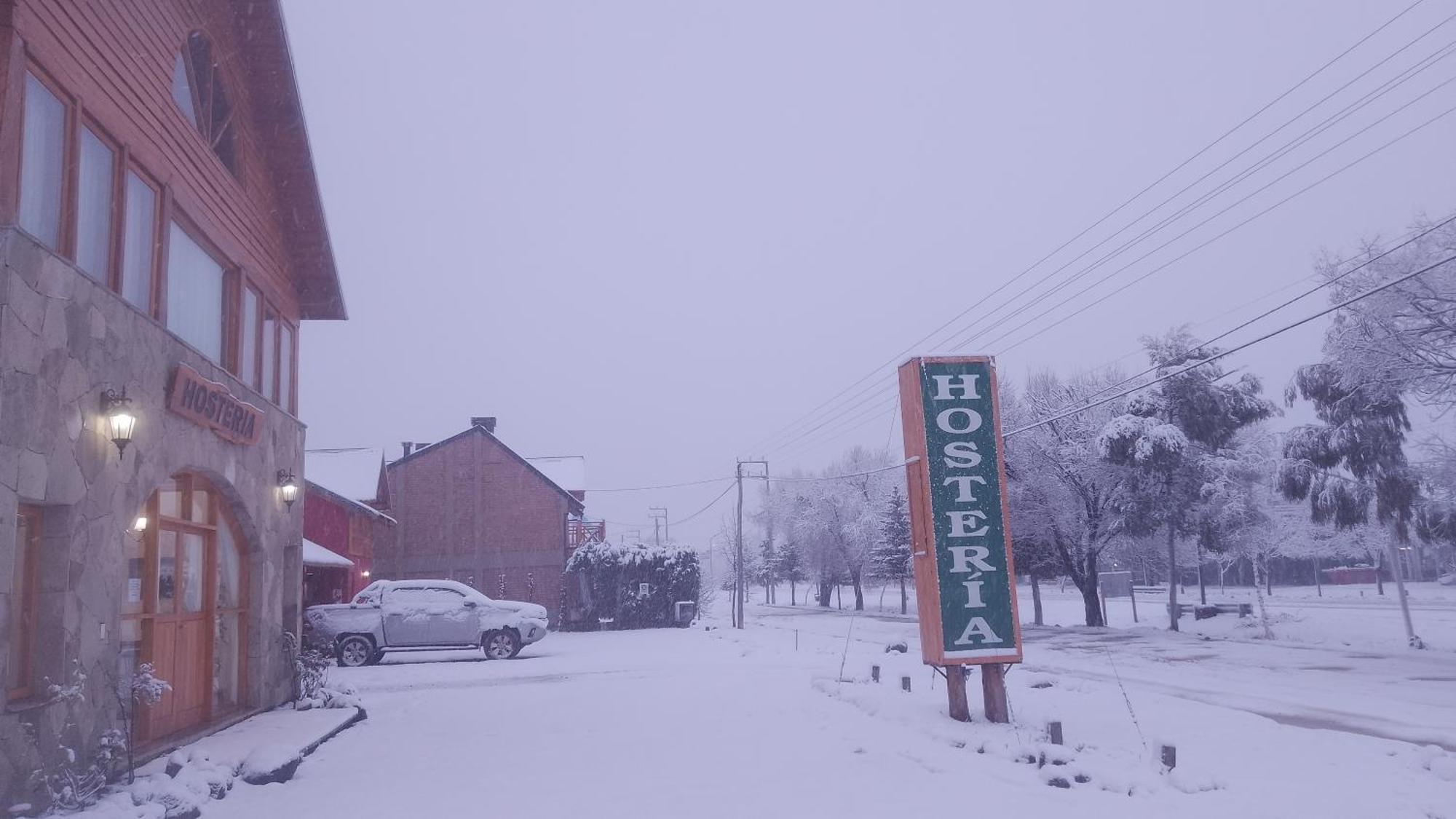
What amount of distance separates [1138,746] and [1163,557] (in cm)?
2717

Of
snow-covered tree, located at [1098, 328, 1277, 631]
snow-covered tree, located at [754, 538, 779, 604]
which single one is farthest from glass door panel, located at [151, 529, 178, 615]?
snow-covered tree, located at [754, 538, 779, 604]

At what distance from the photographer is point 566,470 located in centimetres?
5009

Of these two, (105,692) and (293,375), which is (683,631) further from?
(105,692)

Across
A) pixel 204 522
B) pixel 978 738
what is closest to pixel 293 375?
pixel 204 522

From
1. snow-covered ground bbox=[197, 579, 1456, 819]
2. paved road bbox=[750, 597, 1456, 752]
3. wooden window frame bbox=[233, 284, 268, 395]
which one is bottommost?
paved road bbox=[750, 597, 1456, 752]

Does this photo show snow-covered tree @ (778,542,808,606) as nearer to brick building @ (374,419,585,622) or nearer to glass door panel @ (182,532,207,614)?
brick building @ (374,419,585,622)

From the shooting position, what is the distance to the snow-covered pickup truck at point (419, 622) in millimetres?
21141

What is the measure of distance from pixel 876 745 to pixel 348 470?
27.2 metres

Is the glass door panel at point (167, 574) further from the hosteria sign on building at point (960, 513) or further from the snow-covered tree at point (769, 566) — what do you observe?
the snow-covered tree at point (769, 566)

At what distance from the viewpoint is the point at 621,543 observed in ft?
123

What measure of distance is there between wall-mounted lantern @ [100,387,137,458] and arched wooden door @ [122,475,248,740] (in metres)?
1.54

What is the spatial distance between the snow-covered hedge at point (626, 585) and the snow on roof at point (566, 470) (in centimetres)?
1144

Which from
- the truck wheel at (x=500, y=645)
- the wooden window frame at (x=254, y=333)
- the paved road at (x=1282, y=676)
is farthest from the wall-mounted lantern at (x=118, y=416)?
the truck wheel at (x=500, y=645)

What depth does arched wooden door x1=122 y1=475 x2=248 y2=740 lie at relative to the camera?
981cm
